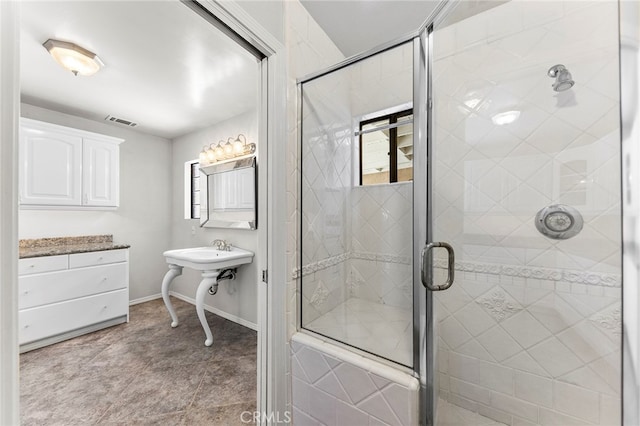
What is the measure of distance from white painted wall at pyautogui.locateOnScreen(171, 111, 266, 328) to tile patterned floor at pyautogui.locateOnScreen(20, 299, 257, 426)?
0.93 ft

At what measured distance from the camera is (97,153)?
2.67m

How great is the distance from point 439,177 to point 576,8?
91cm

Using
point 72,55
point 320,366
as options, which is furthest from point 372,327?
point 72,55

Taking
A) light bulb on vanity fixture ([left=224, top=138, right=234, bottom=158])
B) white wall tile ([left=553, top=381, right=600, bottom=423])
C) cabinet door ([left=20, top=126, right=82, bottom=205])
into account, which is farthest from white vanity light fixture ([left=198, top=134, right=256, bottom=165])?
white wall tile ([left=553, top=381, right=600, bottom=423])

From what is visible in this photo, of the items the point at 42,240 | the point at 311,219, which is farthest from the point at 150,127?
the point at 311,219

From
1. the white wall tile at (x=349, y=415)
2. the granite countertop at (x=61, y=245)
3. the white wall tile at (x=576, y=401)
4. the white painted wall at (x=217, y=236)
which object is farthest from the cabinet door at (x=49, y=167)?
the white wall tile at (x=576, y=401)

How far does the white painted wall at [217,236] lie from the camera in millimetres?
2615

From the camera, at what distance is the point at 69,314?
2.31 meters

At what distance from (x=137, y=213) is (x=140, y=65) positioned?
6.83 feet

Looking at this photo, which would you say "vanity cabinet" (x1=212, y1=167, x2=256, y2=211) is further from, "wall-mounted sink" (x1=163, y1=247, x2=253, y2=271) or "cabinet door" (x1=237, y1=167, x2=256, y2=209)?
"wall-mounted sink" (x1=163, y1=247, x2=253, y2=271)

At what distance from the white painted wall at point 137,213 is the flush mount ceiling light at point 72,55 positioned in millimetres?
1371

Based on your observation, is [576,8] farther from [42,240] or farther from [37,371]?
[42,240]

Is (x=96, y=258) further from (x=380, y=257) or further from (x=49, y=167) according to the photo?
(x=380, y=257)

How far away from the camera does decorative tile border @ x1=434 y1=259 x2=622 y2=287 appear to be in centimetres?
102
